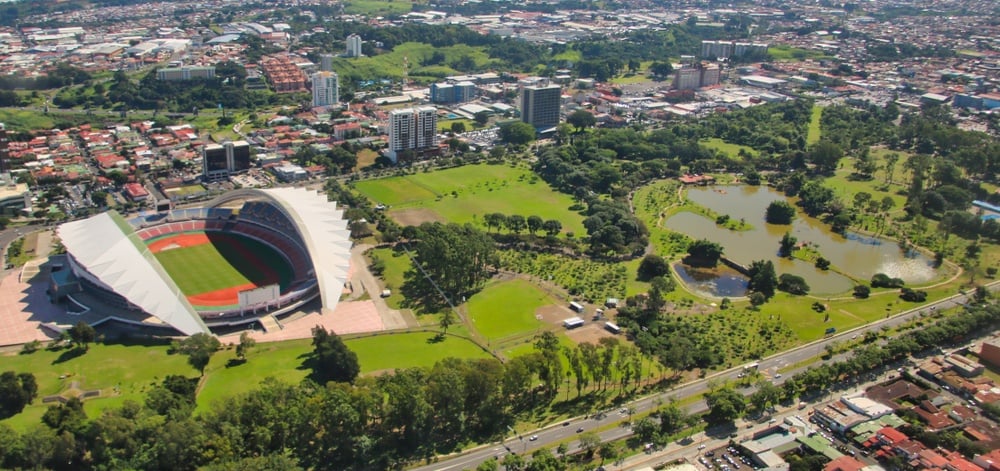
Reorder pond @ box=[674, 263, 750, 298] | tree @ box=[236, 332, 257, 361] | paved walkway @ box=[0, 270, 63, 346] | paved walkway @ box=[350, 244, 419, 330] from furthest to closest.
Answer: pond @ box=[674, 263, 750, 298] < paved walkway @ box=[350, 244, 419, 330] < paved walkway @ box=[0, 270, 63, 346] < tree @ box=[236, 332, 257, 361]

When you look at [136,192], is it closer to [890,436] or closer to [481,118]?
[481,118]

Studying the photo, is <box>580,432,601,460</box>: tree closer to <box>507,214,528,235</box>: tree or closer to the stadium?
the stadium

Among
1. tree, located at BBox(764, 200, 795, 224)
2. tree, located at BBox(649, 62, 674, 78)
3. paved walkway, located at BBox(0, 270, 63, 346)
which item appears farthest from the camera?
tree, located at BBox(649, 62, 674, 78)

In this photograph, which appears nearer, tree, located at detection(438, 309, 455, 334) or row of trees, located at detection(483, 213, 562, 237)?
tree, located at detection(438, 309, 455, 334)

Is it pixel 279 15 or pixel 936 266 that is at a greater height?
pixel 279 15

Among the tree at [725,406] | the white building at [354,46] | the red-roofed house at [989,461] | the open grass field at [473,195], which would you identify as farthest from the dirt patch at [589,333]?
the white building at [354,46]

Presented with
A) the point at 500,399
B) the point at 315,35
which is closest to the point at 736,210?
the point at 500,399

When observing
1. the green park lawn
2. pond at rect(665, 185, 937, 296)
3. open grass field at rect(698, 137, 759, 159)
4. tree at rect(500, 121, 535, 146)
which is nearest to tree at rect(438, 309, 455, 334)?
the green park lawn

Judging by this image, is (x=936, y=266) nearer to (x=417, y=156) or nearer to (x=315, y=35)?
(x=417, y=156)
